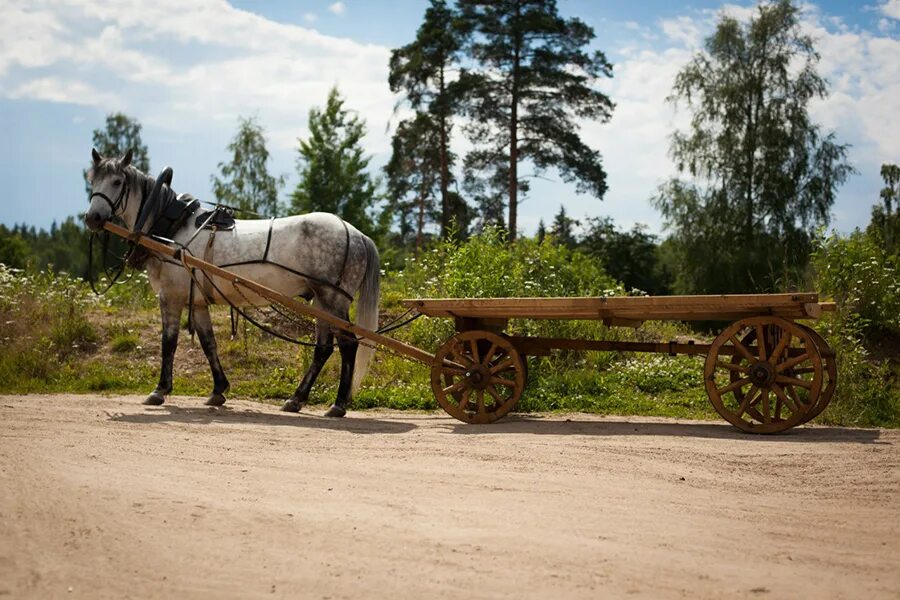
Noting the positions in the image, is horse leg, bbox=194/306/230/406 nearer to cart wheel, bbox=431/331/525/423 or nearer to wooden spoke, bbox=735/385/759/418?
cart wheel, bbox=431/331/525/423

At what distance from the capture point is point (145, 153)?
44656 millimetres

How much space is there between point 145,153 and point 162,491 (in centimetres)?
4269

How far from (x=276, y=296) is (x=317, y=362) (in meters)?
0.94

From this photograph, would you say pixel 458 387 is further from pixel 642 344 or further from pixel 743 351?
pixel 743 351

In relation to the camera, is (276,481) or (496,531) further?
(276,481)

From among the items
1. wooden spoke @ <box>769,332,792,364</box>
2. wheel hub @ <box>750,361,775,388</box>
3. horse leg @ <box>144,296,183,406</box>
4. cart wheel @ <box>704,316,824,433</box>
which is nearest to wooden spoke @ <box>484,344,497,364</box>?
→ cart wheel @ <box>704,316,824,433</box>

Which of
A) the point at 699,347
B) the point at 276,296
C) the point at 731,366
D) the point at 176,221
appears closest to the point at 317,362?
the point at 276,296

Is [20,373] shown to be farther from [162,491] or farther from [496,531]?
[496,531]

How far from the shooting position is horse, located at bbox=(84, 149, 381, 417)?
28.9 feet

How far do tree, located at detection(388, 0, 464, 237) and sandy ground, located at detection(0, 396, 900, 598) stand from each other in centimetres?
2153

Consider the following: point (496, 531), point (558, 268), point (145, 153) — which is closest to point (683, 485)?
point (496, 531)

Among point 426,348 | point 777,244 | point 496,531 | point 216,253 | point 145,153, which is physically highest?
point 145,153

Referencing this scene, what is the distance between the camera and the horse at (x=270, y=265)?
346 inches

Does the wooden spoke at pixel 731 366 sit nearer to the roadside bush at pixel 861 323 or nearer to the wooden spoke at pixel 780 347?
the wooden spoke at pixel 780 347
